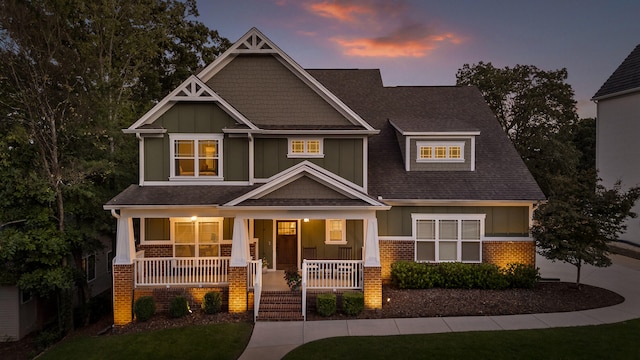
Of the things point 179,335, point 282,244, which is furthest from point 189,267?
point 282,244

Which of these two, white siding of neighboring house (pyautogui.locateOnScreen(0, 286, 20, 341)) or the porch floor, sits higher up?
the porch floor

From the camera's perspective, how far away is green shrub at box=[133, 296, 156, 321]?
12026 millimetres

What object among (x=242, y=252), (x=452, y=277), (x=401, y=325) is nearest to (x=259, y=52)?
(x=242, y=252)

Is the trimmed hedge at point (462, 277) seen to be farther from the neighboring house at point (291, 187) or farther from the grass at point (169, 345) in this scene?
the grass at point (169, 345)

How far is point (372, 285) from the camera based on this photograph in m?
12.3

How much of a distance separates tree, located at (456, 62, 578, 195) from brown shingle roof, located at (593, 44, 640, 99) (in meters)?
6.21

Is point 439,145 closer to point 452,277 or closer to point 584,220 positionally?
point 452,277

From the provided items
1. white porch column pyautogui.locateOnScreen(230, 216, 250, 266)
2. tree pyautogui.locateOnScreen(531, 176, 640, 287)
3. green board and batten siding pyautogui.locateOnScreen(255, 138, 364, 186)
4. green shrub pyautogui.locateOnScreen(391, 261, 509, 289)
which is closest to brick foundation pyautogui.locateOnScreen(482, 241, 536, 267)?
green shrub pyautogui.locateOnScreen(391, 261, 509, 289)

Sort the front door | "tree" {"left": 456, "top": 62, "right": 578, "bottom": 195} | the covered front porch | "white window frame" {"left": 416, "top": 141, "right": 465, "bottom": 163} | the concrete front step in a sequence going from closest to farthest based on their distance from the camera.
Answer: the concrete front step < the covered front porch < the front door < "white window frame" {"left": 416, "top": 141, "right": 465, "bottom": 163} < "tree" {"left": 456, "top": 62, "right": 578, "bottom": 195}

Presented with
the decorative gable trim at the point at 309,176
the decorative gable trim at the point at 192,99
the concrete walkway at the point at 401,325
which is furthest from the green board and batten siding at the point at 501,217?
the decorative gable trim at the point at 192,99

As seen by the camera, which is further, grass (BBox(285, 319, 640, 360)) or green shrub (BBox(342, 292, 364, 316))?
green shrub (BBox(342, 292, 364, 316))

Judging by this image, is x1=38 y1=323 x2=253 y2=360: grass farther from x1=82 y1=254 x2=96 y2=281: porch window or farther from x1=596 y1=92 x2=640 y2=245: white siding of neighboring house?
x1=596 y1=92 x2=640 y2=245: white siding of neighboring house

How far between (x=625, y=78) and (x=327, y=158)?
2107 centimetres

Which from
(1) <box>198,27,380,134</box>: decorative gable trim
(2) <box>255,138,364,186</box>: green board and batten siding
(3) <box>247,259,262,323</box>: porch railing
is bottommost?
(3) <box>247,259,262,323</box>: porch railing
